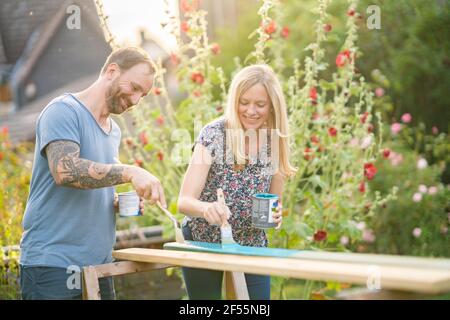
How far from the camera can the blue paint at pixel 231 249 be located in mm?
2670

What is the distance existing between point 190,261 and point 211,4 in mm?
9353

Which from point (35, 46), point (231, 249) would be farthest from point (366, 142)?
point (35, 46)

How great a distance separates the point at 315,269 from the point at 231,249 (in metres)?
0.56

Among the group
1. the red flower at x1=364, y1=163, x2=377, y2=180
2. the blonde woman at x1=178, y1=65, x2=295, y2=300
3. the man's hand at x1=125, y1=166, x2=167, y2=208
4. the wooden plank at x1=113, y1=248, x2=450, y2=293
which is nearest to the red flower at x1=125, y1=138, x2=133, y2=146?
the red flower at x1=364, y1=163, x2=377, y2=180

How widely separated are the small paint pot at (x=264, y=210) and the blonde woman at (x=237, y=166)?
0.59ft

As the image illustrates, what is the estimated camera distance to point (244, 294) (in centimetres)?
278

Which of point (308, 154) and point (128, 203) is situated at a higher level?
point (308, 154)

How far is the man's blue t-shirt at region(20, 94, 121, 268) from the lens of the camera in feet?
8.98

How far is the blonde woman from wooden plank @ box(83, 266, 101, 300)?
0.49m

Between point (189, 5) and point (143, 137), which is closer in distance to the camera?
point (189, 5)

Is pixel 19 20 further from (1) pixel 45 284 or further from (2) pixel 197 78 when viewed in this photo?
(1) pixel 45 284

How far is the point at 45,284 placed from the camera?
2.74 metres

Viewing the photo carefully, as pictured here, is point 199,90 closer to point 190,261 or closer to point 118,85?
point 118,85
